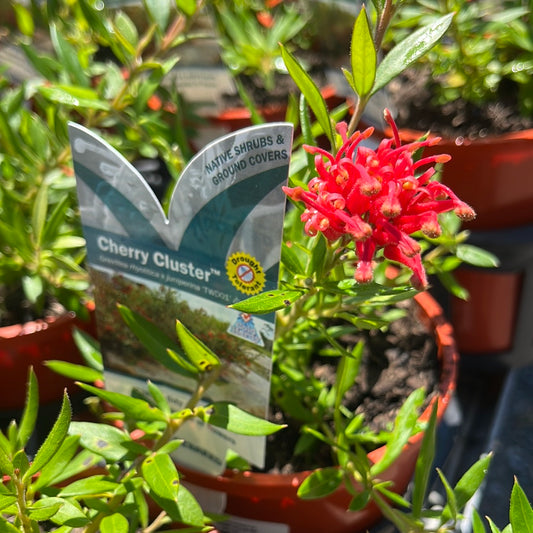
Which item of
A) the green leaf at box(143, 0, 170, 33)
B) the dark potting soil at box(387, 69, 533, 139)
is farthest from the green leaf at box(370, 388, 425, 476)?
the dark potting soil at box(387, 69, 533, 139)

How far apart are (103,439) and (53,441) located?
11cm

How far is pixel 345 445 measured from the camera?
71cm

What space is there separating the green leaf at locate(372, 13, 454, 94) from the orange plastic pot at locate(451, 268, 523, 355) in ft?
1.75

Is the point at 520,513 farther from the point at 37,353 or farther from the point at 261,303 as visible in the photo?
the point at 37,353

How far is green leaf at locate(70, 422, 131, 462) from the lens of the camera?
2.12ft

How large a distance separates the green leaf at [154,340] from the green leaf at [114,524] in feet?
0.47

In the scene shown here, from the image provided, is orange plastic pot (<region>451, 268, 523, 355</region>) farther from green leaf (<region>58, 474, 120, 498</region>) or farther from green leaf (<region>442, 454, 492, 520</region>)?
green leaf (<region>58, 474, 120, 498</region>)

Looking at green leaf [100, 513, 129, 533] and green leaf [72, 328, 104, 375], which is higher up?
green leaf [72, 328, 104, 375]

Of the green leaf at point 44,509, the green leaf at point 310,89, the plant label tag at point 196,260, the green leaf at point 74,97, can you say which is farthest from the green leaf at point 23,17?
the green leaf at point 44,509

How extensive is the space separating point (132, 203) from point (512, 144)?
0.60 metres

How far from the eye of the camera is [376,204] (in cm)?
50

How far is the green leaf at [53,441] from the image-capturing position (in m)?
0.54

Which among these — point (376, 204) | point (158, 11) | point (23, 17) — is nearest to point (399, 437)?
point (376, 204)

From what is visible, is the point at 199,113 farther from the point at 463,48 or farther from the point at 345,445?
the point at 345,445
